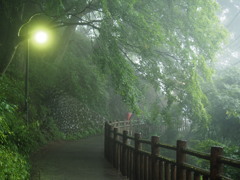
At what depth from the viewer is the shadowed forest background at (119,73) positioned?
11.9 metres

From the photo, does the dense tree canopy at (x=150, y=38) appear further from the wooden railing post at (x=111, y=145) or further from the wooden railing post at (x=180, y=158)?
the wooden railing post at (x=180, y=158)

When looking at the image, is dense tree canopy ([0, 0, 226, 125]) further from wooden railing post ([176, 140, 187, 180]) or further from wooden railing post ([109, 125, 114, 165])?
wooden railing post ([176, 140, 187, 180])

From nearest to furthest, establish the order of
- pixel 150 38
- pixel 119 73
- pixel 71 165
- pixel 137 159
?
pixel 137 159 → pixel 71 165 → pixel 119 73 → pixel 150 38

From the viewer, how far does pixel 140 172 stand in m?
8.61

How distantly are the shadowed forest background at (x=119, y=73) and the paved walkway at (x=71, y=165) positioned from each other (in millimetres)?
556

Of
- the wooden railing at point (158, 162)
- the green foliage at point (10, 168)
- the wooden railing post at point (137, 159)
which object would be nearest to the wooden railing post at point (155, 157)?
the wooden railing at point (158, 162)

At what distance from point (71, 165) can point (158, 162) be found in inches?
172

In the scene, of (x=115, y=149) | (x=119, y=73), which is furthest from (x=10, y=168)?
(x=119, y=73)

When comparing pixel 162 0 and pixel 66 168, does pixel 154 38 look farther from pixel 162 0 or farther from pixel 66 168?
pixel 66 168

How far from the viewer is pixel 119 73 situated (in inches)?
471

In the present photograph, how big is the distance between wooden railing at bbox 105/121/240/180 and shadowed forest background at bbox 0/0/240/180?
7.54 ft

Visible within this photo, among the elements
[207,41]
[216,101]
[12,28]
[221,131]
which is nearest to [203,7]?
[207,41]

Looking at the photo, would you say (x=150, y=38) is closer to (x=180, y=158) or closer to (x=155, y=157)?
(x=155, y=157)

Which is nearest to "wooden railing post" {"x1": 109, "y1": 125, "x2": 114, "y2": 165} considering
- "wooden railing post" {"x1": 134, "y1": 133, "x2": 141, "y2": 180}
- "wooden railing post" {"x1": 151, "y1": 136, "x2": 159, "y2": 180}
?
"wooden railing post" {"x1": 134, "y1": 133, "x2": 141, "y2": 180}
